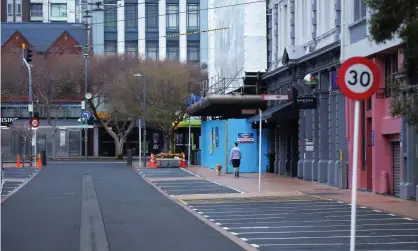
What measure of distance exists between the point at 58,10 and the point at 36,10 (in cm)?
294

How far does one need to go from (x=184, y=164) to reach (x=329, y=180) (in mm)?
21517

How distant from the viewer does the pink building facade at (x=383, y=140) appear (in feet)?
83.7

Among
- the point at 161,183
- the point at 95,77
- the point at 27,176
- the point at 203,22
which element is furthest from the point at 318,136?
→ the point at 203,22

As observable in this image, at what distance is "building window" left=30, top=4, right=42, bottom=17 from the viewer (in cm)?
9867

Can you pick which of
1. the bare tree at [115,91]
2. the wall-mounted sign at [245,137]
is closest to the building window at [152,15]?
the bare tree at [115,91]

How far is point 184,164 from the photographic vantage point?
51.8 meters

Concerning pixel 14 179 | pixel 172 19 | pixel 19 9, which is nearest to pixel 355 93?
pixel 14 179

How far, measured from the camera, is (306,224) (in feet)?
58.6

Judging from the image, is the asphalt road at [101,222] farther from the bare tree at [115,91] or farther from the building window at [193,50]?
the building window at [193,50]

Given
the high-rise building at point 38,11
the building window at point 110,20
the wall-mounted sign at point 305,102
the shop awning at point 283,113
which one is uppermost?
the high-rise building at point 38,11

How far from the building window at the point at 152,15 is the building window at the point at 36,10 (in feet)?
61.3

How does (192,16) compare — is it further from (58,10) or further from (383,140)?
(383,140)

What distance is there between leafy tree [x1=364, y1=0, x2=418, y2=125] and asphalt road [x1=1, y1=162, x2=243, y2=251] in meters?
4.61

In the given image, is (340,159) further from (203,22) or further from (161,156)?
(203,22)
